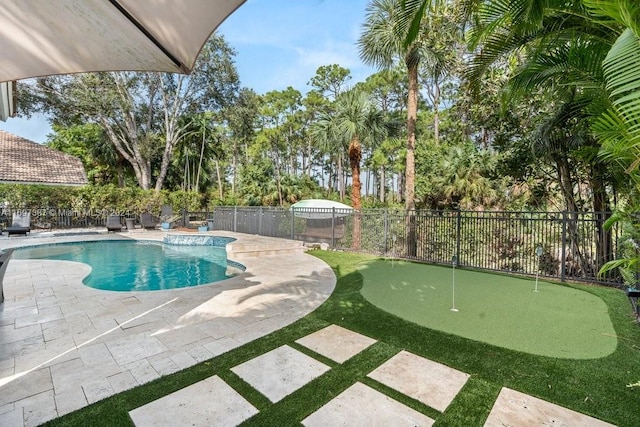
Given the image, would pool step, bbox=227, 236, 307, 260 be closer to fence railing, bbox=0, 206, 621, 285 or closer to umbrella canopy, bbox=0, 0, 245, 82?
fence railing, bbox=0, 206, 621, 285

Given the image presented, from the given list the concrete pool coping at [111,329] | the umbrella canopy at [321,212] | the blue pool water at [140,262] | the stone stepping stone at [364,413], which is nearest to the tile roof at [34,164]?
the blue pool water at [140,262]

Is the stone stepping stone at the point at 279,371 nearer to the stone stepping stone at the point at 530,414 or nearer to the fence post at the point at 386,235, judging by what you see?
the stone stepping stone at the point at 530,414

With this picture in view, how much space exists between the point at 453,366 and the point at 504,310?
78.3 inches

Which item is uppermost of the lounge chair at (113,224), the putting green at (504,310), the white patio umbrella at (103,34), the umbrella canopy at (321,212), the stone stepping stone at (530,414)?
the white patio umbrella at (103,34)

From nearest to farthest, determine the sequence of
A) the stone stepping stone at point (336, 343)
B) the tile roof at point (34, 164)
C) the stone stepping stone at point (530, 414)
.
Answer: the stone stepping stone at point (530, 414), the stone stepping stone at point (336, 343), the tile roof at point (34, 164)

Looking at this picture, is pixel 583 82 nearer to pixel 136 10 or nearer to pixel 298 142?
pixel 136 10

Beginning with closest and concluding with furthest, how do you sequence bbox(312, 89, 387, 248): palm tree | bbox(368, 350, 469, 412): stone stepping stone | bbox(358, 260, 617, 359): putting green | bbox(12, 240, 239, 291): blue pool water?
bbox(368, 350, 469, 412): stone stepping stone
bbox(358, 260, 617, 359): putting green
bbox(12, 240, 239, 291): blue pool water
bbox(312, 89, 387, 248): palm tree

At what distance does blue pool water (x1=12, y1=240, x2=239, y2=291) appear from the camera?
709cm

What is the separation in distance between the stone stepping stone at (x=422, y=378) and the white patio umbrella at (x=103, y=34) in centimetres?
294

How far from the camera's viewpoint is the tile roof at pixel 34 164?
13914 mm

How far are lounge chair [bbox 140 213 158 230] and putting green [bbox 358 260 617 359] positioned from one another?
14653 millimetres

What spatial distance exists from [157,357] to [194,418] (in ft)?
3.70

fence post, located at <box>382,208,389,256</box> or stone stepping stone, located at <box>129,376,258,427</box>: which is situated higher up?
fence post, located at <box>382,208,389,256</box>

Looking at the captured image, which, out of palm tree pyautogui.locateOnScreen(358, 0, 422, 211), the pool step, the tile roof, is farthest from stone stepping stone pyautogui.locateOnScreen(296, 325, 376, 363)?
the tile roof
